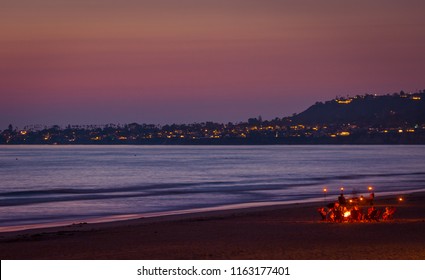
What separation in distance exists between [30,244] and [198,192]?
35.8 metres

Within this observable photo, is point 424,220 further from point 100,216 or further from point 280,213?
point 100,216

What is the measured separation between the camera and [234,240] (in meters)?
22.1

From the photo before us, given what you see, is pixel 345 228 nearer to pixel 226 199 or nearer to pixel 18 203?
pixel 226 199

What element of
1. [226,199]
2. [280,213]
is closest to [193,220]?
[280,213]

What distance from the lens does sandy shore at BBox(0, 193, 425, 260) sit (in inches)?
741

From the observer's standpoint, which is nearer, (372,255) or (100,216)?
(372,255)

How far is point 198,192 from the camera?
5784 cm

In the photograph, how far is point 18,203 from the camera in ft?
159

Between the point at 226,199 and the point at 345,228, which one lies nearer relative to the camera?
the point at 345,228

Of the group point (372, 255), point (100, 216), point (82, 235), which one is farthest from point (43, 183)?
point (372, 255)

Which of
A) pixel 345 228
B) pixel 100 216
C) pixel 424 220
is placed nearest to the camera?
pixel 345 228

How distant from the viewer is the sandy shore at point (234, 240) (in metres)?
18.8

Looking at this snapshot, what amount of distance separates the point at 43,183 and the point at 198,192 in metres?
22.2
